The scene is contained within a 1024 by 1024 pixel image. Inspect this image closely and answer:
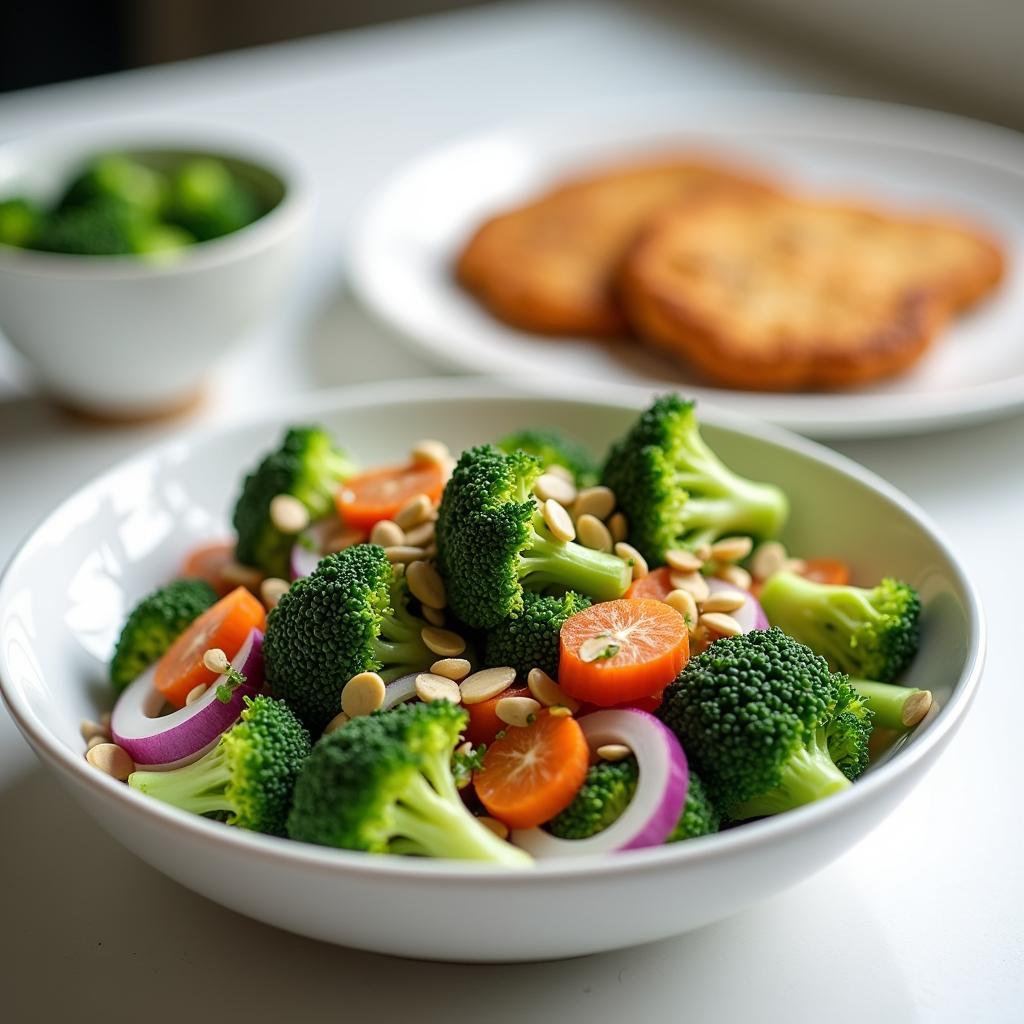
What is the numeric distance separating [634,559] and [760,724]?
32cm

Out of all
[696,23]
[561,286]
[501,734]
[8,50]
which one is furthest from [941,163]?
[8,50]

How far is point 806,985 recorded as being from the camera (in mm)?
A: 1179

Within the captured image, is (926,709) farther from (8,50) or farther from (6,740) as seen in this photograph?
(8,50)

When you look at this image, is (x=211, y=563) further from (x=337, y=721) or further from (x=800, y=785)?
(x=800, y=785)

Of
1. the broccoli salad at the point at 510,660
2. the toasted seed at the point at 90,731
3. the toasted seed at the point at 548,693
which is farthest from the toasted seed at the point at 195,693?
the toasted seed at the point at 548,693

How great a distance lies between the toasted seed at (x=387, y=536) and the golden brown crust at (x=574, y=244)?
3.28ft

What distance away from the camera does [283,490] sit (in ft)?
5.05

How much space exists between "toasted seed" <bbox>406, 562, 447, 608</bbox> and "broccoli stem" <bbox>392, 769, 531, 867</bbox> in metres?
0.31

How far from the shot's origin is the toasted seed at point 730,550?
1.48 m

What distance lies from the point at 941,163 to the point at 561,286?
1089 mm

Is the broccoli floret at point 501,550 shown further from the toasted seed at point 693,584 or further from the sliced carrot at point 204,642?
the sliced carrot at point 204,642

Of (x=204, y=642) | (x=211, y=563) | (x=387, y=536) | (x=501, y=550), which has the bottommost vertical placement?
(x=211, y=563)

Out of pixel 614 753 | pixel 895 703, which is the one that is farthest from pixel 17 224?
pixel 895 703

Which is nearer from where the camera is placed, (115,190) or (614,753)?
(614,753)
